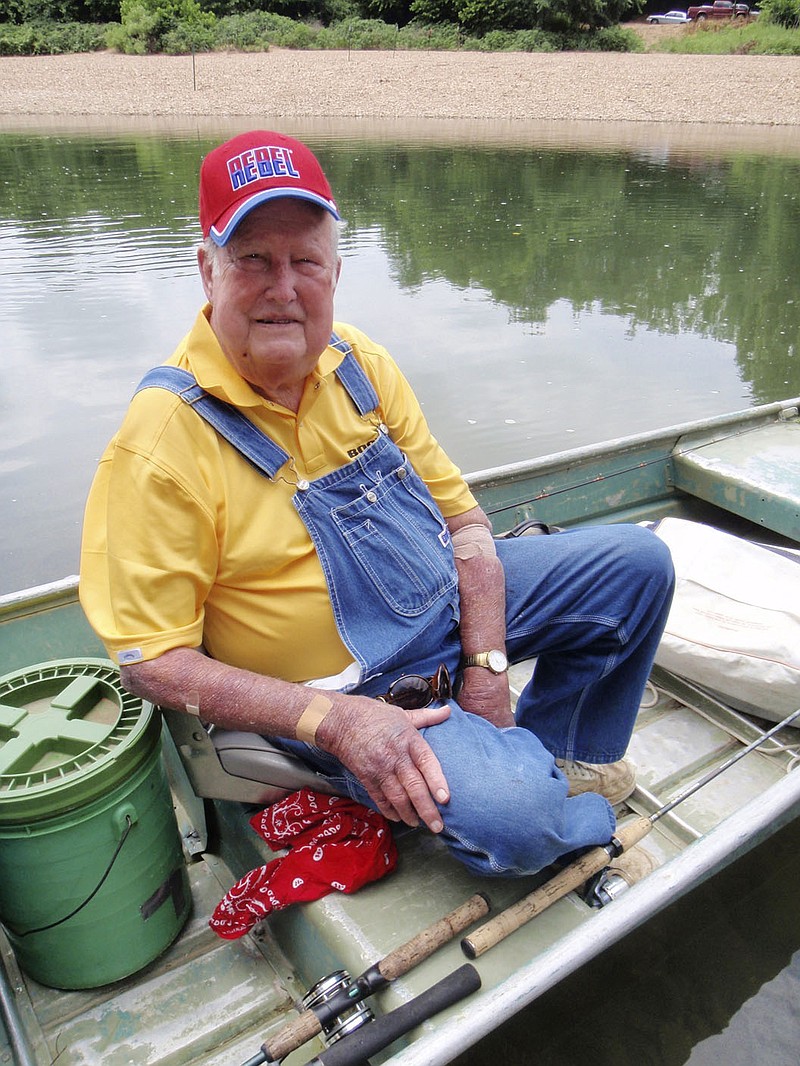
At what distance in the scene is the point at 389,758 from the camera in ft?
5.77

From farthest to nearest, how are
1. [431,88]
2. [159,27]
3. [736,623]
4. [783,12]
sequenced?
[159,27] → [783,12] → [431,88] → [736,623]

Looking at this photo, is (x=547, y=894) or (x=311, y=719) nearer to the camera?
(x=311, y=719)

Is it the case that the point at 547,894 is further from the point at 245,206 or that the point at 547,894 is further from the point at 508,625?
the point at 245,206

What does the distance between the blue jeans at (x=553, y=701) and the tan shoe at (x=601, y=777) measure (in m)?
0.06

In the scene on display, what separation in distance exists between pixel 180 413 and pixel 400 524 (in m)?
0.64

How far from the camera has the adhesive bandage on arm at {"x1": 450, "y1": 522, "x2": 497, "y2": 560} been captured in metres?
2.29

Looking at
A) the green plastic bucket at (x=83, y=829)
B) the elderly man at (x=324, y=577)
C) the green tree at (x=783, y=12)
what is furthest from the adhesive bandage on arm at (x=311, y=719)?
the green tree at (x=783, y=12)

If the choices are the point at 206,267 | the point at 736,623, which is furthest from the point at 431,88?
the point at 206,267

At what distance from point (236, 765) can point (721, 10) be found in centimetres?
6210

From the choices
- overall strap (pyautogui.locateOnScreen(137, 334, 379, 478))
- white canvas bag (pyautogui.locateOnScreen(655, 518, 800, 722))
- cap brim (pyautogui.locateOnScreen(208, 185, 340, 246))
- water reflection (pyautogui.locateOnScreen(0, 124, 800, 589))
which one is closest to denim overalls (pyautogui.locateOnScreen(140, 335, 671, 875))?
overall strap (pyautogui.locateOnScreen(137, 334, 379, 478))

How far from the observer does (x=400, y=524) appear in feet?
6.94

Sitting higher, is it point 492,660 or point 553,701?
point 492,660

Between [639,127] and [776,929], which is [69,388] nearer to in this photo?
[776,929]

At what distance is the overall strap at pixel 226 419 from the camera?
1.82 metres
